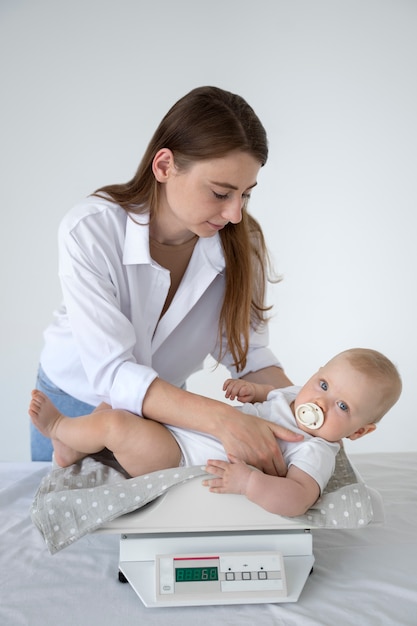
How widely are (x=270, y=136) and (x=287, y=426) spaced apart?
8.69 feet

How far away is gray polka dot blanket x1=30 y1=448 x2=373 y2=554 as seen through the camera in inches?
55.6

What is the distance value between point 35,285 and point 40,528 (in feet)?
9.02

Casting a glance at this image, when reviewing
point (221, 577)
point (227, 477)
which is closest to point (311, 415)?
point (227, 477)

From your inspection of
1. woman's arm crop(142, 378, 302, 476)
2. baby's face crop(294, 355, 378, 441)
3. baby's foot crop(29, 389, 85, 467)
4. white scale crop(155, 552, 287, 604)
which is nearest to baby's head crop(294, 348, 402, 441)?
baby's face crop(294, 355, 378, 441)

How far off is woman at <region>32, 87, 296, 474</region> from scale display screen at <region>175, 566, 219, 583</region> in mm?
229

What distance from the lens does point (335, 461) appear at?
170 centimetres

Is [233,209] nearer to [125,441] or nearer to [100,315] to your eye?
[100,315]

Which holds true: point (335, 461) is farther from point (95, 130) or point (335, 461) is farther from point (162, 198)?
point (95, 130)

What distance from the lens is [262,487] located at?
4.66ft

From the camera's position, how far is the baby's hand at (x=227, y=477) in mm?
1424

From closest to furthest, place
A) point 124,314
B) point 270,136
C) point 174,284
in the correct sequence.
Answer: point 124,314
point 174,284
point 270,136

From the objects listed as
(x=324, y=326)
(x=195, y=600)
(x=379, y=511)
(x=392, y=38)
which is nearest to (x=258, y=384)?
(x=379, y=511)

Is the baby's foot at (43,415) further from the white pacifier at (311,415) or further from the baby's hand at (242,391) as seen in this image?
the white pacifier at (311,415)

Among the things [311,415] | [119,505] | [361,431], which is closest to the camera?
[119,505]
